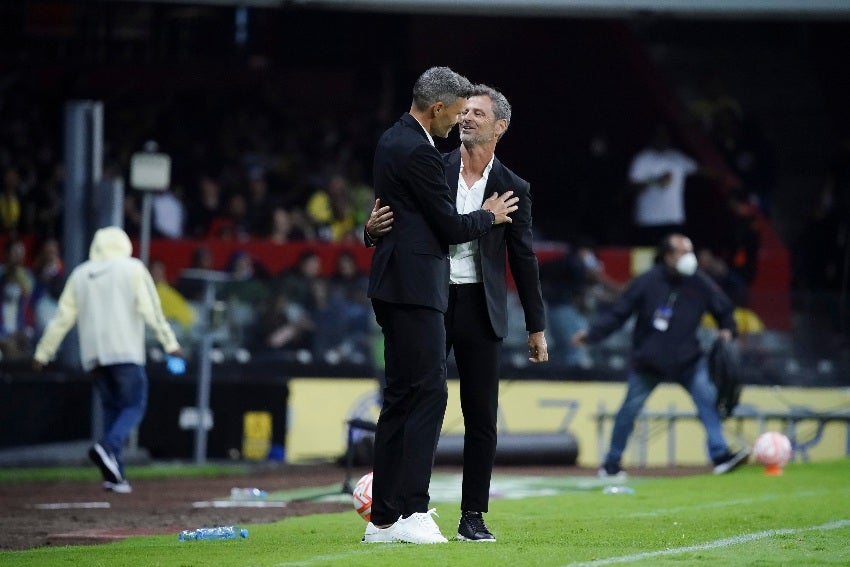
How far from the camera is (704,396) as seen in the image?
1653 cm

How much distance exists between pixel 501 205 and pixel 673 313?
8.29 metres

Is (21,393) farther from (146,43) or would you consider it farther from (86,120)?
(146,43)

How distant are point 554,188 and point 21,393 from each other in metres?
9.67

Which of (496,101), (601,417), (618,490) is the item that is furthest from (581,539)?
(601,417)

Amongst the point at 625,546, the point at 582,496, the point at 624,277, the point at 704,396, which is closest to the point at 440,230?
the point at 625,546

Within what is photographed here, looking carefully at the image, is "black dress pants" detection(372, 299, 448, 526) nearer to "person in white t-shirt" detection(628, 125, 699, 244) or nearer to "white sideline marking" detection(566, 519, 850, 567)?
"white sideline marking" detection(566, 519, 850, 567)

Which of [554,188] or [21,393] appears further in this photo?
[554,188]

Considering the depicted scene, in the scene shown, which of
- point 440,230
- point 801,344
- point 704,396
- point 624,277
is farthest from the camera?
point 624,277

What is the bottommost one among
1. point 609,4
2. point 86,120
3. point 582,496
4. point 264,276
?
point 582,496

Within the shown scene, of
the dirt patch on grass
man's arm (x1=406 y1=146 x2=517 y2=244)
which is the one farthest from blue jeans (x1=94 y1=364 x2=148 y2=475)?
man's arm (x1=406 y1=146 x2=517 y2=244)

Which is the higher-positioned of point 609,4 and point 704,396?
point 609,4

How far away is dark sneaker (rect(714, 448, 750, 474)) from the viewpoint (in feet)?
53.1

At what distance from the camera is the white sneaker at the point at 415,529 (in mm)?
8391

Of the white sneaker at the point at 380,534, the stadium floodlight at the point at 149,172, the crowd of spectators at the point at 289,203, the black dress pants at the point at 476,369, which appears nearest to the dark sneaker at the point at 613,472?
the crowd of spectators at the point at 289,203
